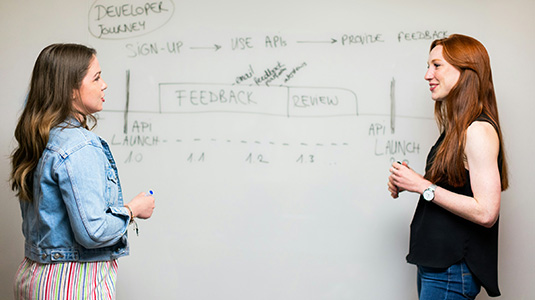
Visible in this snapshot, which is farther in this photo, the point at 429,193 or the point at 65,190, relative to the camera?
the point at 429,193

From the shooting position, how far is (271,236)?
2086 millimetres

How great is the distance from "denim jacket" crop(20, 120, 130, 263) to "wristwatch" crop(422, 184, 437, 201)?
84 centimetres

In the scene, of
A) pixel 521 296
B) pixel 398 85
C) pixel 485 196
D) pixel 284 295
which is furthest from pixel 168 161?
pixel 521 296

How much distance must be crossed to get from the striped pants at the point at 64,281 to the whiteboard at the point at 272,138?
751mm

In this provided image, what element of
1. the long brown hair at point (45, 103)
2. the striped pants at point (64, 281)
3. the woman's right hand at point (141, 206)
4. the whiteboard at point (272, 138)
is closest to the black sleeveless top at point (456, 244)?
the whiteboard at point (272, 138)

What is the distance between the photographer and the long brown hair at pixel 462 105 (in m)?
1.46

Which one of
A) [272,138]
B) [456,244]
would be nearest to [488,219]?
[456,244]

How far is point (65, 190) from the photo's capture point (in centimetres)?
124

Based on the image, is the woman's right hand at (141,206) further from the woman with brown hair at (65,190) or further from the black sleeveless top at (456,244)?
the black sleeveless top at (456,244)

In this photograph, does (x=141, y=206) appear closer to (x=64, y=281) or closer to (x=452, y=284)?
(x=64, y=281)

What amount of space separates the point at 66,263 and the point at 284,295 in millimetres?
1023

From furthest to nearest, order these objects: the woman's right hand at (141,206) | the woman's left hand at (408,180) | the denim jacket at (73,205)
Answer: the woman's left hand at (408,180) < the woman's right hand at (141,206) < the denim jacket at (73,205)

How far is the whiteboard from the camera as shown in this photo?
206cm

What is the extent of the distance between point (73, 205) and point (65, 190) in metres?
0.04
